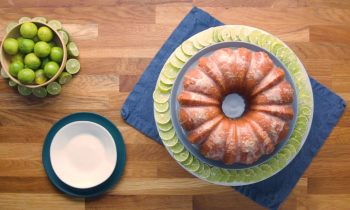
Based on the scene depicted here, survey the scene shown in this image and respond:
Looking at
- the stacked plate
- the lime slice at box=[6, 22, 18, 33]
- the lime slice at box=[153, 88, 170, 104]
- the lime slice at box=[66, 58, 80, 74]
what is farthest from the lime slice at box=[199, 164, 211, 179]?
the lime slice at box=[6, 22, 18, 33]

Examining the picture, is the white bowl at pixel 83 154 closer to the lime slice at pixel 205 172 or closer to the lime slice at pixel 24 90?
the lime slice at pixel 24 90

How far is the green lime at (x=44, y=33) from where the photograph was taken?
2.51 meters

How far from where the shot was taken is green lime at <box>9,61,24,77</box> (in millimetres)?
2484

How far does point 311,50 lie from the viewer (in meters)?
2.66

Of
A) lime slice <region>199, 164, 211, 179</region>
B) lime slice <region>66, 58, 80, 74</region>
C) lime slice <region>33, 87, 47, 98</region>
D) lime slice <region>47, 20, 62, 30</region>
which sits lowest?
lime slice <region>199, 164, 211, 179</region>

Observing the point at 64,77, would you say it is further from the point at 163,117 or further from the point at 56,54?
the point at 163,117

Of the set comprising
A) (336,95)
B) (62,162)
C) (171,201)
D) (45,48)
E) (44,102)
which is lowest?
(171,201)

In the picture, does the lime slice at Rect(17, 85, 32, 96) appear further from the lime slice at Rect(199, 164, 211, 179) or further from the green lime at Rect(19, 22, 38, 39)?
the lime slice at Rect(199, 164, 211, 179)

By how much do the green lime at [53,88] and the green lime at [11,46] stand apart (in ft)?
0.90

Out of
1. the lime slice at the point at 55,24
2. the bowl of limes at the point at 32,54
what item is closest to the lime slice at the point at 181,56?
the bowl of limes at the point at 32,54

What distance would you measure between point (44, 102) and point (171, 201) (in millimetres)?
978

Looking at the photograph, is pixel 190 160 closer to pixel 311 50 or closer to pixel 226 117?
pixel 226 117

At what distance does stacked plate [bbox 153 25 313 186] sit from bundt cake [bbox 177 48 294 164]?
0.32 ft

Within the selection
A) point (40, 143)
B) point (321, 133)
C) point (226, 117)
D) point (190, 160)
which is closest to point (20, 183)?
point (40, 143)
